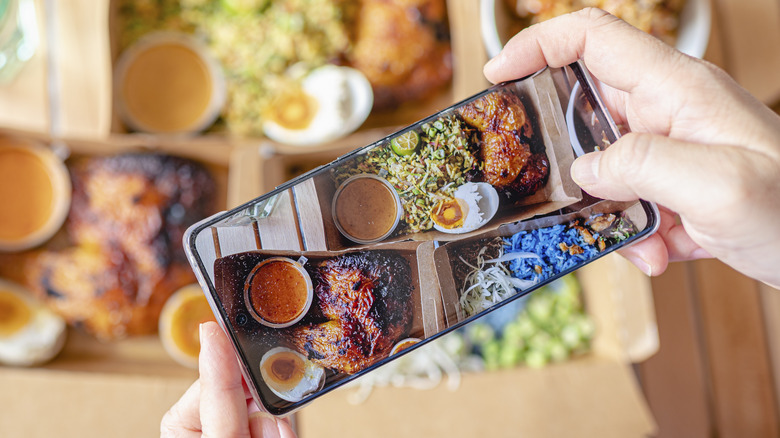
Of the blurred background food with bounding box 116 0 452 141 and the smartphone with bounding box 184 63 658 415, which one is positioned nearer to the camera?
the smartphone with bounding box 184 63 658 415

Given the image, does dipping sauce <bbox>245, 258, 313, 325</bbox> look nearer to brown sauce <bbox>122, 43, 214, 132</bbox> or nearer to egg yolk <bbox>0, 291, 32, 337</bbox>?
brown sauce <bbox>122, 43, 214, 132</bbox>

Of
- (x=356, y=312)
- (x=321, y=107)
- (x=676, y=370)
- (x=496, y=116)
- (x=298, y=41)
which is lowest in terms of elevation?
(x=676, y=370)

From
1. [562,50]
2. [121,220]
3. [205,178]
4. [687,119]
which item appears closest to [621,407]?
[687,119]

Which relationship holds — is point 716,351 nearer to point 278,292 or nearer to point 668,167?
point 668,167

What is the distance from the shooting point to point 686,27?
1.59 m

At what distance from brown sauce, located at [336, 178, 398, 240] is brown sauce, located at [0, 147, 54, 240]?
155cm

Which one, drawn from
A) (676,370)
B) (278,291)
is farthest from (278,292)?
(676,370)

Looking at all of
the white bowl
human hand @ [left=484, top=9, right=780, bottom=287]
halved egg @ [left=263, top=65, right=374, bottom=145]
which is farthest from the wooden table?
halved egg @ [left=263, top=65, right=374, bottom=145]

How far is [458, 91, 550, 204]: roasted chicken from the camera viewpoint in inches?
39.2

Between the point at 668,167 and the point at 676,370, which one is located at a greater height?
the point at 668,167

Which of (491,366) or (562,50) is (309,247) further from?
(491,366)

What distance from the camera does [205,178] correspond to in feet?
6.36

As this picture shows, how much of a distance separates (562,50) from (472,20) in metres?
0.75

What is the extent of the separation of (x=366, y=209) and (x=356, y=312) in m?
0.21
